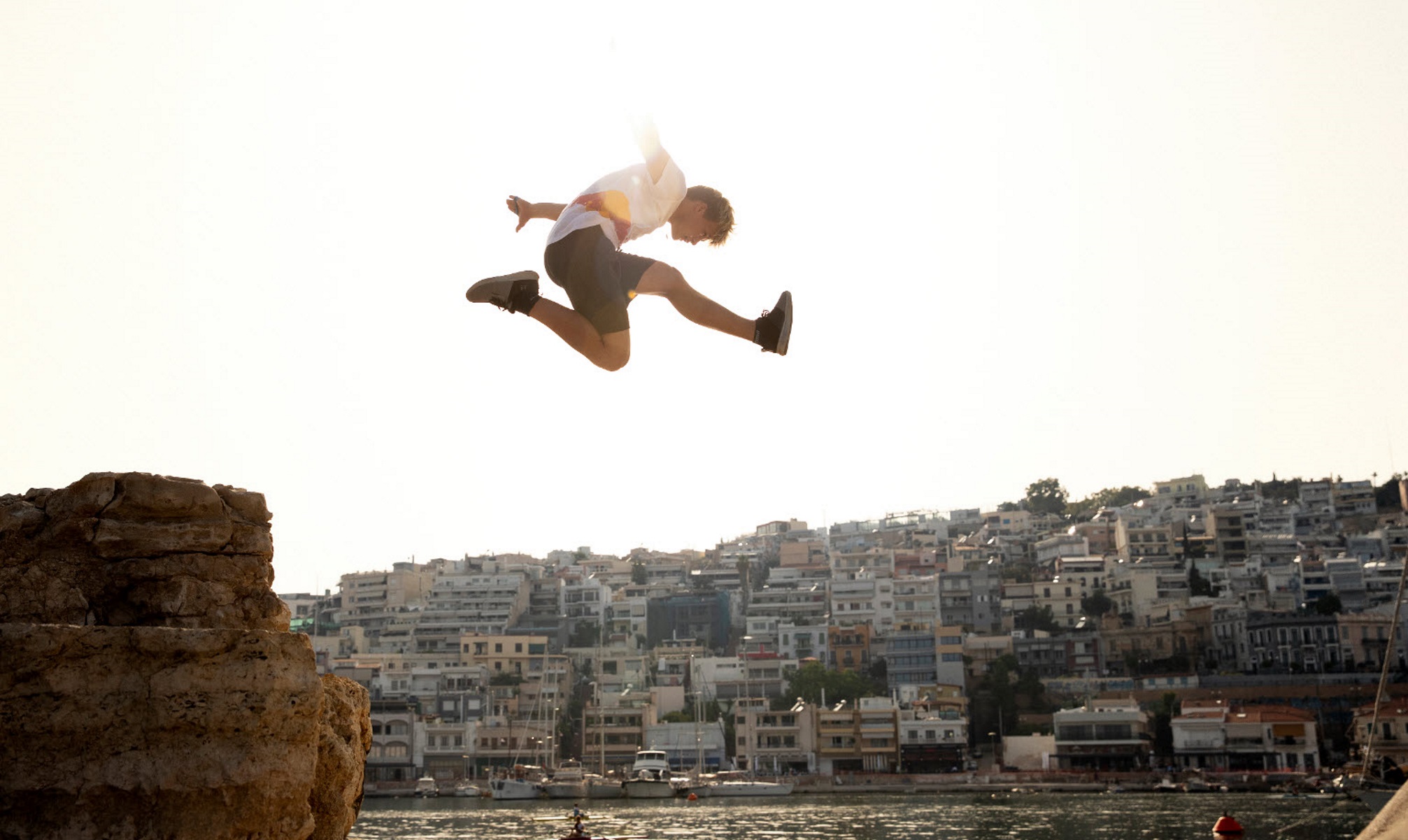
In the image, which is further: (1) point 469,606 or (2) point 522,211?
(1) point 469,606

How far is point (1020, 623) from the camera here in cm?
9231

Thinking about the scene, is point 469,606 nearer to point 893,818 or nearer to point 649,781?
point 649,781

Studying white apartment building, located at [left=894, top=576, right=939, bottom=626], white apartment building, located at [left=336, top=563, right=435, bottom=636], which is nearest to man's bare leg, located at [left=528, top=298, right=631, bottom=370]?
white apartment building, located at [left=894, top=576, right=939, bottom=626]

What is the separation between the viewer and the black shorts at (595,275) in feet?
13.7

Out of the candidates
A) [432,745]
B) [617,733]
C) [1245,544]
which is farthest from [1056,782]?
[1245,544]

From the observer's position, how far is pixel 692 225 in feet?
14.6

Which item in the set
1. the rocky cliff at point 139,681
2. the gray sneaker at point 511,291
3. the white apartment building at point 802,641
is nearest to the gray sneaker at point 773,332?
the gray sneaker at point 511,291

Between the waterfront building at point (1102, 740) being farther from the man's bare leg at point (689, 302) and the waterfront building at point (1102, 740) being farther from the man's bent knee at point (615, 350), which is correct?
the man's bent knee at point (615, 350)

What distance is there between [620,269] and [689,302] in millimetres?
287

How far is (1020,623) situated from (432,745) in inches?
1472

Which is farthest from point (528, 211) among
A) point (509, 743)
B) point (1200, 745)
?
point (509, 743)

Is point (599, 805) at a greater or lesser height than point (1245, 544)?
lesser

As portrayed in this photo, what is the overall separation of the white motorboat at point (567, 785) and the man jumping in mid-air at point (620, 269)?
67367 millimetres

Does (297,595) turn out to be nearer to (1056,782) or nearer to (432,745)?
(432,745)
